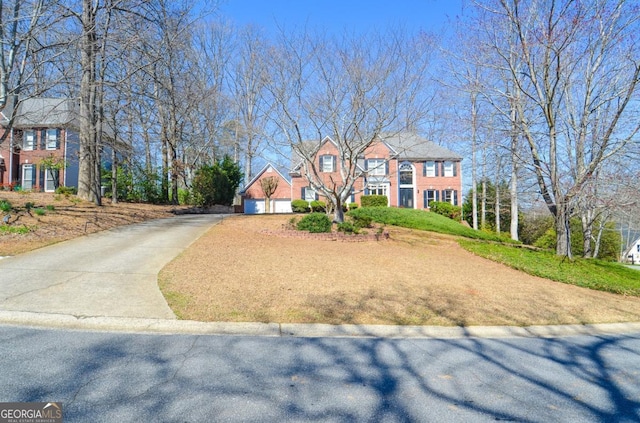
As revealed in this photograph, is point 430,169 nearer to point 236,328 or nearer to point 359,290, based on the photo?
point 359,290

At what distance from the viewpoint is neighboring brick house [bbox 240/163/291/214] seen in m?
33.9

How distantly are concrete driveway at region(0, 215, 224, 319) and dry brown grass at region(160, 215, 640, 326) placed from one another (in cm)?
39

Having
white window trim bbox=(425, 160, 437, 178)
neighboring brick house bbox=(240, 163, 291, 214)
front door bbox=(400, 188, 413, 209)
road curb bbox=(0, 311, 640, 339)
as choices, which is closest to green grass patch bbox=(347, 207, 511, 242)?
road curb bbox=(0, 311, 640, 339)

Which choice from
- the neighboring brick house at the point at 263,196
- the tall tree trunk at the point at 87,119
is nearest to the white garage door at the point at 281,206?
the neighboring brick house at the point at 263,196

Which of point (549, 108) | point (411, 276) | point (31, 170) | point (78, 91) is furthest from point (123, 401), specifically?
point (31, 170)

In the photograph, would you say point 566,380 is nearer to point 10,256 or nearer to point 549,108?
point 10,256

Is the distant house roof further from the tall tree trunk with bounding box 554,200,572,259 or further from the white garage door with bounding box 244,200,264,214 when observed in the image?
the tall tree trunk with bounding box 554,200,572,259

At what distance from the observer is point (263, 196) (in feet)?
→ 113

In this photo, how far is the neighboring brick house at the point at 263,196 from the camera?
1335 inches

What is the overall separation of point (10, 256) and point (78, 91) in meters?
9.32

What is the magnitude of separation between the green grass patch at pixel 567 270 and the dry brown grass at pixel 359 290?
1.41 feet

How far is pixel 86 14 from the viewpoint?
13.0 meters

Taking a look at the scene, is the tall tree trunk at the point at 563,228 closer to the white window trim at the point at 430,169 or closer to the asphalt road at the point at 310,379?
the asphalt road at the point at 310,379

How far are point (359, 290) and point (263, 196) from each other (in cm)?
2812
